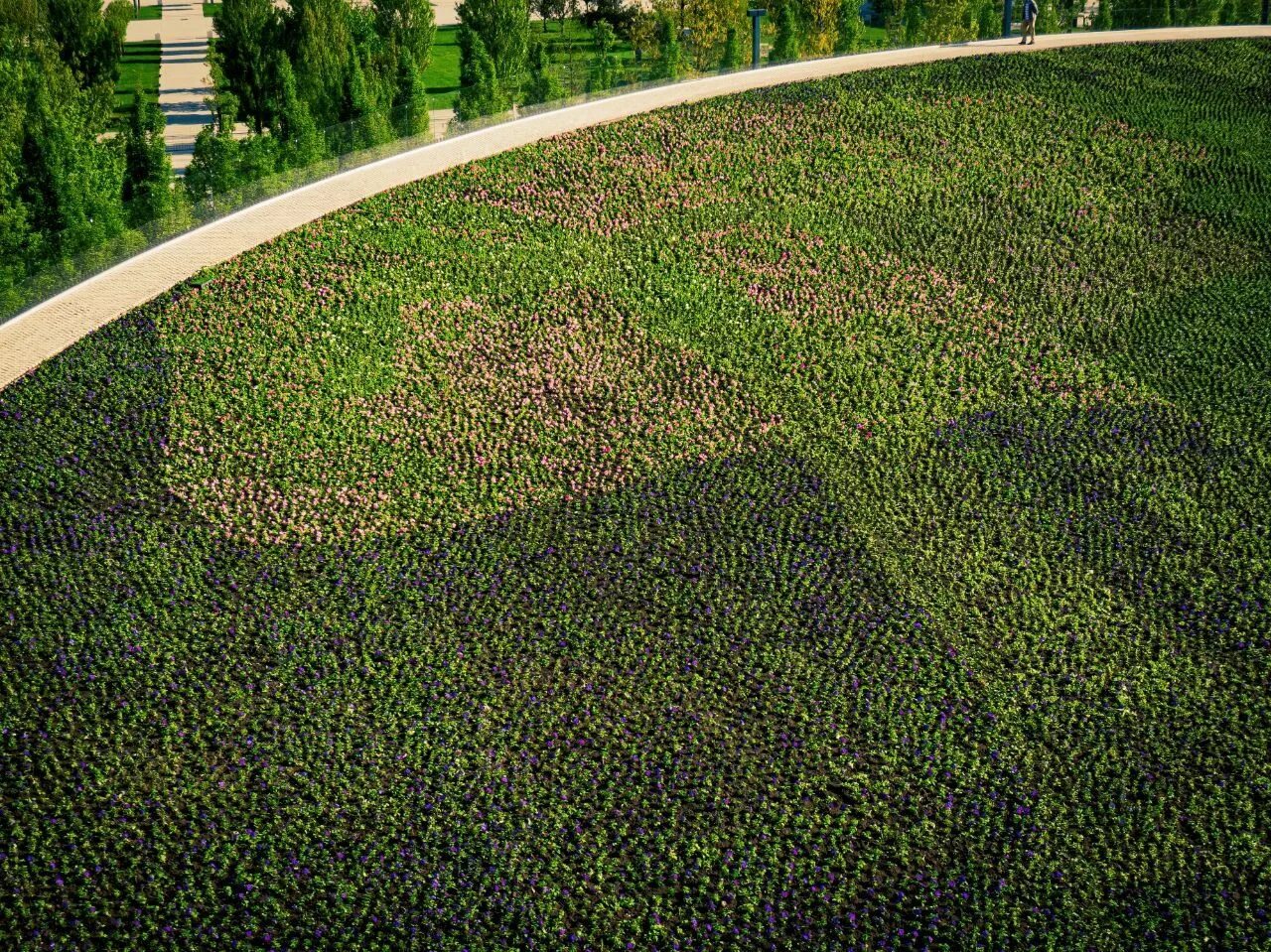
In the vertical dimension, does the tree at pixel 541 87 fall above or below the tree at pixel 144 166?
above

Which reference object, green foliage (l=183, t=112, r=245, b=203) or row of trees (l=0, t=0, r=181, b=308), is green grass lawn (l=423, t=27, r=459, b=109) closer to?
green foliage (l=183, t=112, r=245, b=203)

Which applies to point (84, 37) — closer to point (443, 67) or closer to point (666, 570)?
point (443, 67)

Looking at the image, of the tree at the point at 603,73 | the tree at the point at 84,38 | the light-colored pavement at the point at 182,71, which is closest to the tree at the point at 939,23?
the tree at the point at 603,73

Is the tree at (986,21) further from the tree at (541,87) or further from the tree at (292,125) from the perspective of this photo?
the tree at (292,125)

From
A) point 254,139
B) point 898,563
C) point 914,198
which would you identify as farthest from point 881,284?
point 254,139

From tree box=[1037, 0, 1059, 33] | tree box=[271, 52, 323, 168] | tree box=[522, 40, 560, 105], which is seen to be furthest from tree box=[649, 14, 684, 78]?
tree box=[1037, 0, 1059, 33]

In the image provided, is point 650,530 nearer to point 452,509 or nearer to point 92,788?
point 452,509

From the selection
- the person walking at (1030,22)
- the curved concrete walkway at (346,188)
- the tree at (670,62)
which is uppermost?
the person walking at (1030,22)
